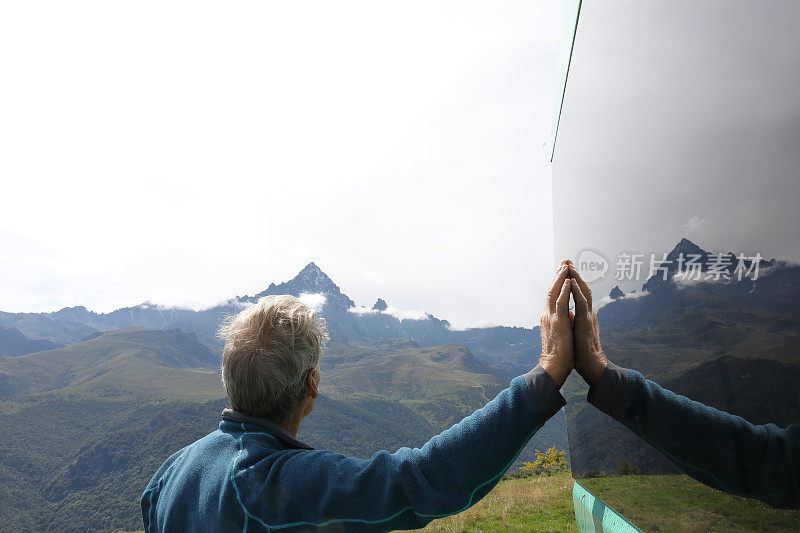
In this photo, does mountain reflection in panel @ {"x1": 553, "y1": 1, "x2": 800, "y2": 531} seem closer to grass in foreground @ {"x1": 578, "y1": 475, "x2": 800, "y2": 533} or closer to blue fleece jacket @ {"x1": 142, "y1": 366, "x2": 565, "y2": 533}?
grass in foreground @ {"x1": 578, "y1": 475, "x2": 800, "y2": 533}

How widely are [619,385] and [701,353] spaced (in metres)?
0.35

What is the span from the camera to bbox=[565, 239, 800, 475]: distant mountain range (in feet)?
2.62

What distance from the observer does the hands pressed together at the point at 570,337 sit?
1462mm

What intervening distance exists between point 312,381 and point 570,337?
3.01 ft

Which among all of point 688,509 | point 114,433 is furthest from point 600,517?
point 114,433

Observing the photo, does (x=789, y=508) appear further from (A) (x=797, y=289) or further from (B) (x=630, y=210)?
(B) (x=630, y=210)

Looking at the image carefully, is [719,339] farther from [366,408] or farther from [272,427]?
[366,408]

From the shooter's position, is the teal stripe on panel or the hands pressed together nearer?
the hands pressed together

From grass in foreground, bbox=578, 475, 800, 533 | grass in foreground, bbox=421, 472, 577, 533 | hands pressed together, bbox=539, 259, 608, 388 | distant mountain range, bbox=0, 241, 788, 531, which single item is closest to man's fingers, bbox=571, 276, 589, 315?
hands pressed together, bbox=539, 259, 608, 388

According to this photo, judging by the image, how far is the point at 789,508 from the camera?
33.4 inches

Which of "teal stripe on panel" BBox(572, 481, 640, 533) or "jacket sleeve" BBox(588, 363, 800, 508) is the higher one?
"jacket sleeve" BBox(588, 363, 800, 508)

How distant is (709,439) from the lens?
116 centimetres

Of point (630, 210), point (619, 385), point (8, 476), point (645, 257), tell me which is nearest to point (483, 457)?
point (619, 385)

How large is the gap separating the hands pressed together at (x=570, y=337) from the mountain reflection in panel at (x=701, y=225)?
179 mm
